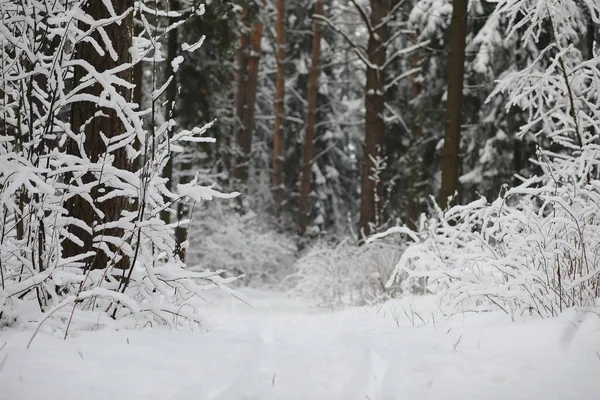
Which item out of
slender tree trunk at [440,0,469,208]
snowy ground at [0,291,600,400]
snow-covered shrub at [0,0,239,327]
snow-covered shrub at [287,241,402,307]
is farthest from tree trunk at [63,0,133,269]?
slender tree trunk at [440,0,469,208]

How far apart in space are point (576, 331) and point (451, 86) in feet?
15.3

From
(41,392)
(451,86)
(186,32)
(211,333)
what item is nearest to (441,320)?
(211,333)

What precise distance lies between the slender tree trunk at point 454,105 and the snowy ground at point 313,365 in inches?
147

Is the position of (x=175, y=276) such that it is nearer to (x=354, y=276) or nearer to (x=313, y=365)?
(x=313, y=365)

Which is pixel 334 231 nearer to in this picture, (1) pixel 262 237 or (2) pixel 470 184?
(1) pixel 262 237

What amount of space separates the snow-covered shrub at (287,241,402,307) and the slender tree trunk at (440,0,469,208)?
115 centimetres

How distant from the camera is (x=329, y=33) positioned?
68.0ft

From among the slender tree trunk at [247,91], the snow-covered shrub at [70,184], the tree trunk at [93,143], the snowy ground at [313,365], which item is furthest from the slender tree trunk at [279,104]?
the snowy ground at [313,365]

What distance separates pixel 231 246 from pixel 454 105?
7870 millimetres

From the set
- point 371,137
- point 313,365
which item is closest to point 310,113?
point 371,137

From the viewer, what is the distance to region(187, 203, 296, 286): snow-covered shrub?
12805 mm

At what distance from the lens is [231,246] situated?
13.2 metres

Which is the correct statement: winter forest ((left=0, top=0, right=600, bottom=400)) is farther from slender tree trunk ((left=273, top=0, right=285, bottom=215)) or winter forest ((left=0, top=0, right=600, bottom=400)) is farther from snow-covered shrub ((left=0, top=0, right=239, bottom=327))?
slender tree trunk ((left=273, top=0, right=285, bottom=215))

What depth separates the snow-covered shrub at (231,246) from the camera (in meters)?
12.8
